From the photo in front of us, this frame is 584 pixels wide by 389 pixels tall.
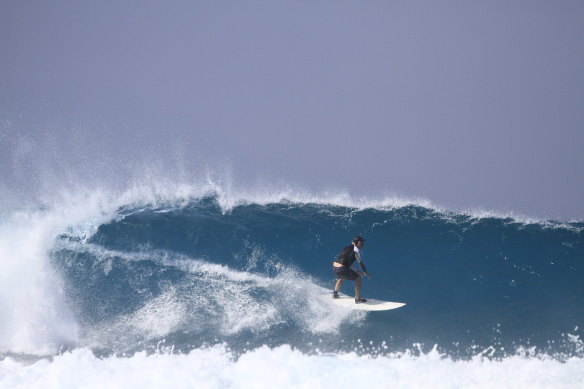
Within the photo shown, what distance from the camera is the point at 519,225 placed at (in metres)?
11.3

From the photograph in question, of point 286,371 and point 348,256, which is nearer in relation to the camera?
point 286,371

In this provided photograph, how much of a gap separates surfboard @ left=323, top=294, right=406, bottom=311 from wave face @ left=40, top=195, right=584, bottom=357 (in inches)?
5.7

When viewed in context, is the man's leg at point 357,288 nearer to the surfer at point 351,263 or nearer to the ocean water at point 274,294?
the surfer at point 351,263

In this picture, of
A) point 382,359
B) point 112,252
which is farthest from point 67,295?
point 382,359

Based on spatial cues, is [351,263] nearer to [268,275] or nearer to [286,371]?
[268,275]

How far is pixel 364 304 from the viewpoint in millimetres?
→ 8992

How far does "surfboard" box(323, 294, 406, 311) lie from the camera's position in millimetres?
8891

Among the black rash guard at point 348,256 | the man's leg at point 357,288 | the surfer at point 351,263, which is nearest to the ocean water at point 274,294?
the man's leg at point 357,288

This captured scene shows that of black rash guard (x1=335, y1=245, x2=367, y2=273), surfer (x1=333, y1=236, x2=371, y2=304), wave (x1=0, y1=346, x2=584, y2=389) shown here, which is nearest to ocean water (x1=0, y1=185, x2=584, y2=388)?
wave (x1=0, y1=346, x2=584, y2=389)

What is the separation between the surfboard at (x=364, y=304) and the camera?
8891mm

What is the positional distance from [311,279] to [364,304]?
124 centimetres

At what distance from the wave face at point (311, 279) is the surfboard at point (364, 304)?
0.15 meters

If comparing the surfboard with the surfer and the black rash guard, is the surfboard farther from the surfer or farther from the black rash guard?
the black rash guard

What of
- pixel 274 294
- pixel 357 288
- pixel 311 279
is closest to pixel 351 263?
pixel 357 288
